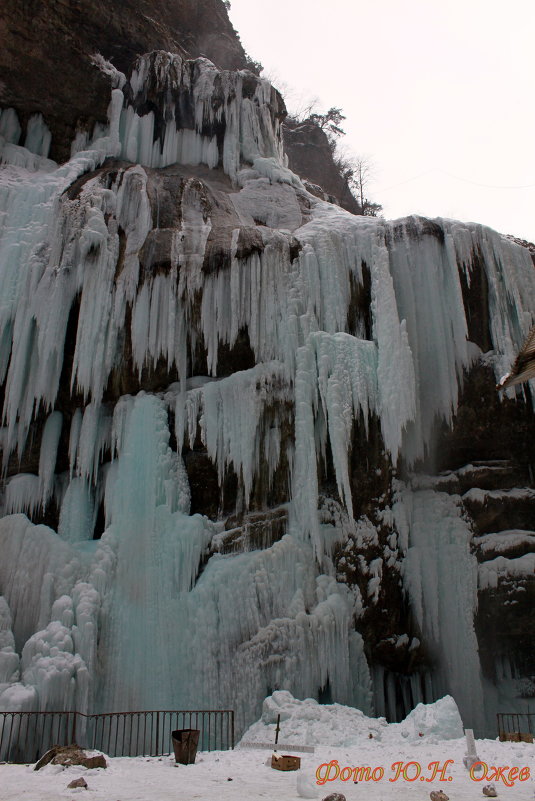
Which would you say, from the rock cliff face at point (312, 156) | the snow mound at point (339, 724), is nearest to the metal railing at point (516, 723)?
the snow mound at point (339, 724)

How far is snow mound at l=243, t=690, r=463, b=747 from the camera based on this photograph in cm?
918

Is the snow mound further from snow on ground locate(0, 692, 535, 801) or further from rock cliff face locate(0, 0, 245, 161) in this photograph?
rock cliff face locate(0, 0, 245, 161)

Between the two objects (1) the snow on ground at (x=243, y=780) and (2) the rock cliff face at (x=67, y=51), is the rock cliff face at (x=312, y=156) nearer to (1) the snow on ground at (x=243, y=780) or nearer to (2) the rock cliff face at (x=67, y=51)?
(2) the rock cliff face at (x=67, y=51)

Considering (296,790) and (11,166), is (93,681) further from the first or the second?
(11,166)

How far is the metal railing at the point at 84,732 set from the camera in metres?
8.83

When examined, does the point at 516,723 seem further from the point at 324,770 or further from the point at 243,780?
the point at 243,780

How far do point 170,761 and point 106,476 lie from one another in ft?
21.1

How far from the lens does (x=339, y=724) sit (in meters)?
9.77

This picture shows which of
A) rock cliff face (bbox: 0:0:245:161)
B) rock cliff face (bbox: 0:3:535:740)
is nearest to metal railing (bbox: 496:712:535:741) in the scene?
rock cliff face (bbox: 0:3:535:740)

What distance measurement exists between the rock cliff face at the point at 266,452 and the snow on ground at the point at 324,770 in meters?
1.46

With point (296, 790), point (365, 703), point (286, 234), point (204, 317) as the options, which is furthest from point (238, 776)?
point (286, 234)

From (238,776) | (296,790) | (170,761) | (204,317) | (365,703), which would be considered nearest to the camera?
(296,790)

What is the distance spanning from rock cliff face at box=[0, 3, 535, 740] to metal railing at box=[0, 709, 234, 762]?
587 millimetres

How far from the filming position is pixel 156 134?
17125 mm
